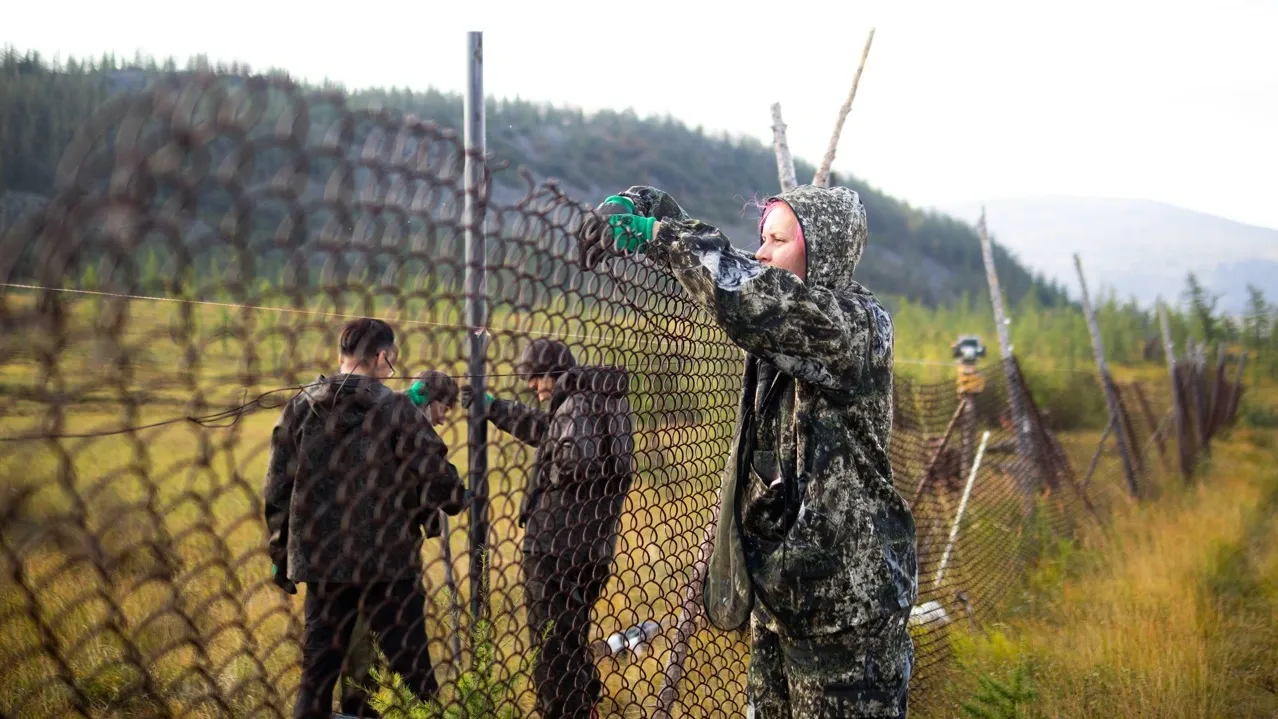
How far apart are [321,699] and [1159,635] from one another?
4.91m

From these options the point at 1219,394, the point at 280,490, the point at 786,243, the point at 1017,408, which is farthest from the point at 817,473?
the point at 1219,394

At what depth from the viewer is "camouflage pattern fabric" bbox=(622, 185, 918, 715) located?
2.43m

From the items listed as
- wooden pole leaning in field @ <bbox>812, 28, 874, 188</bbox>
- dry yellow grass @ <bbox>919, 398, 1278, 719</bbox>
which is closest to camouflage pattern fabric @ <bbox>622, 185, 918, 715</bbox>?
dry yellow grass @ <bbox>919, 398, 1278, 719</bbox>

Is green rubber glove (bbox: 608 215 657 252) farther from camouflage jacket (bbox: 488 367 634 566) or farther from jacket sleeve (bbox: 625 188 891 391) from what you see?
camouflage jacket (bbox: 488 367 634 566)

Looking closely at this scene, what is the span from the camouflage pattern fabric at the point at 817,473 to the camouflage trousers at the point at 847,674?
0.01m

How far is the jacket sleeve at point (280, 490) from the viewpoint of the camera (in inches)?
102

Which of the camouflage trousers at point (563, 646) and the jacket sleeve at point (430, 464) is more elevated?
the jacket sleeve at point (430, 464)

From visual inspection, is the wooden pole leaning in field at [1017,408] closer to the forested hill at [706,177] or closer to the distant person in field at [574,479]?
the distant person in field at [574,479]

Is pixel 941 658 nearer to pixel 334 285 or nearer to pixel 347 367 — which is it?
pixel 347 367

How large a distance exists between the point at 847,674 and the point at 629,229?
131 centimetres

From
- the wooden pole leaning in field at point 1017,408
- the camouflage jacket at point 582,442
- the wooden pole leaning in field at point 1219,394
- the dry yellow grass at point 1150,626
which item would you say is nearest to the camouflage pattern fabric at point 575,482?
the camouflage jacket at point 582,442

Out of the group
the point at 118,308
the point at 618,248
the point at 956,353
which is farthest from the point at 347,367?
the point at 956,353

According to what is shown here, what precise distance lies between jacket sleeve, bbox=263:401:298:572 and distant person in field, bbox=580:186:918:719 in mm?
977

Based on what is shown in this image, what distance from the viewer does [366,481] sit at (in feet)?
5.91
